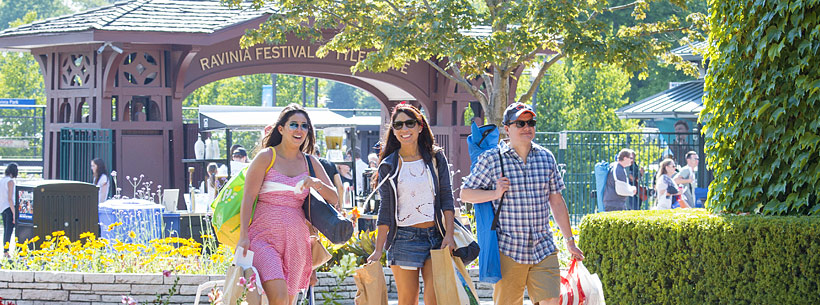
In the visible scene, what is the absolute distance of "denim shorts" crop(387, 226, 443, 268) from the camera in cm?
666

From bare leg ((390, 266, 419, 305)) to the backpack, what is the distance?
1030 millimetres

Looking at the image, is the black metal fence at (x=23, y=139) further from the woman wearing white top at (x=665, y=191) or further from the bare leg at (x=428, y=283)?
the bare leg at (x=428, y=283)

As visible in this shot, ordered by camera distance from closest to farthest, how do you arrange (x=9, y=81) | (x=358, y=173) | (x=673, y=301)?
(x=673, y=301) < (x=358, y=173) < (x=9, y=81)

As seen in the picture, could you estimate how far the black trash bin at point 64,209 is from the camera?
11.3 meters

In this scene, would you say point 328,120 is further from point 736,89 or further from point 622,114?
point 736,89

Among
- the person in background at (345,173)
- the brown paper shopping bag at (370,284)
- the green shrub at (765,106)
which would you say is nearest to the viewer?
the brown paper shopping bag at (370,284)

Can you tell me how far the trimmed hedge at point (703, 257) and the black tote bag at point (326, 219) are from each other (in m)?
2.34

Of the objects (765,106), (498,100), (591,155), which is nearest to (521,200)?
(765,106)

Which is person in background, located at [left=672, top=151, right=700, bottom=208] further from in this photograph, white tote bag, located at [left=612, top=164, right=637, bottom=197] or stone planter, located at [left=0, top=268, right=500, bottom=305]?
stone planter, located at [left=0, top=268, right=500, bottom=305]

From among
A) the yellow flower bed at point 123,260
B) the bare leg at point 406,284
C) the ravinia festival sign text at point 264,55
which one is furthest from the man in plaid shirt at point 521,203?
the ravinia festival sign text at point 264,55

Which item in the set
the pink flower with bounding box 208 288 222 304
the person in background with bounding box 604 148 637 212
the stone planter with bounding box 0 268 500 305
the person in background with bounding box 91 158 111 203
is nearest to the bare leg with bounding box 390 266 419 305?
the pink flower with bounding box 208 288 222 304

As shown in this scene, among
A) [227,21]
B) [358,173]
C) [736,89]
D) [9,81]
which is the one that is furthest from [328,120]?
[9,81]

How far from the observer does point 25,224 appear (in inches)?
461

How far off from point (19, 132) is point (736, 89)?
127 ft
